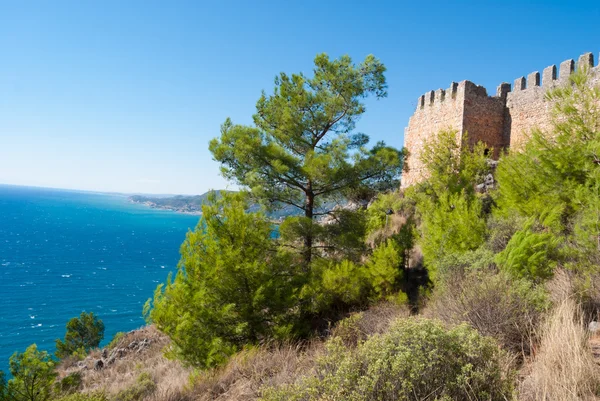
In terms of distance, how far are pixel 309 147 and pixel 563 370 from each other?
10.3 m

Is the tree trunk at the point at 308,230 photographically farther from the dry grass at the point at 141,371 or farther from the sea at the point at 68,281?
the sea at the point at 68,281

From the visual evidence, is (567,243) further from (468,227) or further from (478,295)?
(478,295)

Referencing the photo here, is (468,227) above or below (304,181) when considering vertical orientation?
below

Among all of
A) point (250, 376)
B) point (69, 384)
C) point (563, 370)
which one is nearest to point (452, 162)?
point (250, 376)

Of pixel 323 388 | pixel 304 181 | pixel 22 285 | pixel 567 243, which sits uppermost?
pixel 304 181

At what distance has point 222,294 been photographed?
842 centimetres

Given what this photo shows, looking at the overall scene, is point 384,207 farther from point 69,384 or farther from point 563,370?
point 563,370

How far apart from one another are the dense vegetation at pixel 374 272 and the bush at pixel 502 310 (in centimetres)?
2

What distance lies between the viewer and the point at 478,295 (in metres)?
4.53

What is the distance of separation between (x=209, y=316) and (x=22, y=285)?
43708mm

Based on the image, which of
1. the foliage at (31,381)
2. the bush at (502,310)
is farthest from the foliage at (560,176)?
the foliage at (31,381)

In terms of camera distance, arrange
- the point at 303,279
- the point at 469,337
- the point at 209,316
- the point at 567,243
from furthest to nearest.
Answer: the point at 303,279 < the point at 209,316 < the point at 567,243 < the point at 469,337

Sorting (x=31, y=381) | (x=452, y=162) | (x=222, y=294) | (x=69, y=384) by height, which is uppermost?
(x=452, y=162)

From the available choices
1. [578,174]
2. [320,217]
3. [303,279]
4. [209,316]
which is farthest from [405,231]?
[209,316]
